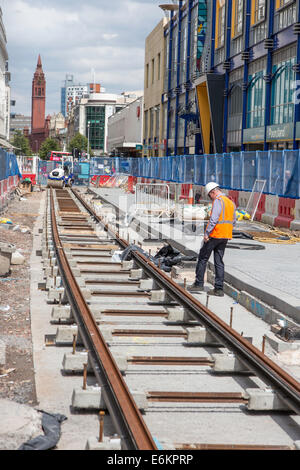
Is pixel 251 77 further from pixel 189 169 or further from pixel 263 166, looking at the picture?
pixel 263 166

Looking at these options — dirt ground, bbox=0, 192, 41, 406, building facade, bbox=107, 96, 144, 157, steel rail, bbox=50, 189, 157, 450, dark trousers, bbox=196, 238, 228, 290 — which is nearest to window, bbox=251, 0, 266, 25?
dirt ground, bbox=0, 192, 41, 406

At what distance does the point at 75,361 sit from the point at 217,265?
495 centimetres

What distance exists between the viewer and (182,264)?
45.3ft

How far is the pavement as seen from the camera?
9.88 metres

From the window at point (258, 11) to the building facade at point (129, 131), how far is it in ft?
138

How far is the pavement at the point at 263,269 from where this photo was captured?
9.88 m

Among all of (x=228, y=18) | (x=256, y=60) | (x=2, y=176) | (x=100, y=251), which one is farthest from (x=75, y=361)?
(x=228, y=18)

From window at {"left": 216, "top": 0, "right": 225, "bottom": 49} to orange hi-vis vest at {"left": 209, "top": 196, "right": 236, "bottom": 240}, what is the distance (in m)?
35.2

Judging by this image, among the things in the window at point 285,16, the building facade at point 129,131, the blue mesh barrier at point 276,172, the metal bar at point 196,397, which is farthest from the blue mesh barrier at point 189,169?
the building facade at point 129,131

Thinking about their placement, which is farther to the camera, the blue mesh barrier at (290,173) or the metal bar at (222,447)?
the blue mesh barrier at (290,173)

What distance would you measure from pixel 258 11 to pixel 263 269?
27.3m

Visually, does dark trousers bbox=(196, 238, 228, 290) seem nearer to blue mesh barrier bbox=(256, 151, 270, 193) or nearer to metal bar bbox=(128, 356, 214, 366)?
metal bar bbox=(128, 356, 214, 366)

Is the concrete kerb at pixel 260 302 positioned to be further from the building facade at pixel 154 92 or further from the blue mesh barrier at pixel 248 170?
the building facade at pixel 154 92
